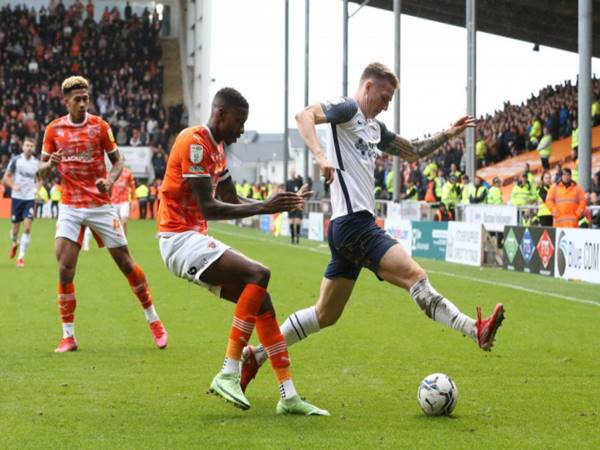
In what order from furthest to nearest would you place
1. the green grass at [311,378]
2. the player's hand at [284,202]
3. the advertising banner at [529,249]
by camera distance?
the advertising banner at [529,249]
the player's hand at [284,202]
the green grass at [311,378]

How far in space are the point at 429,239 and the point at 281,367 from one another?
66.6ft

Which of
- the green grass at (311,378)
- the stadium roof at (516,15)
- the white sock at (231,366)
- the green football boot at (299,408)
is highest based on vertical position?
the stadium roof at (516,15)

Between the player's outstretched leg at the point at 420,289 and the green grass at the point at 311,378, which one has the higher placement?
the player's outstretched leg at the point at 420,289

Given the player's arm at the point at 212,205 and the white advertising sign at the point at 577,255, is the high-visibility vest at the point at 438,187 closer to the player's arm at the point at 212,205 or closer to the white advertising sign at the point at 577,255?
the white advertising sign at the point at 577,255

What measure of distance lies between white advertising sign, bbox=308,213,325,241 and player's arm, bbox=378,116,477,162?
92.7ft

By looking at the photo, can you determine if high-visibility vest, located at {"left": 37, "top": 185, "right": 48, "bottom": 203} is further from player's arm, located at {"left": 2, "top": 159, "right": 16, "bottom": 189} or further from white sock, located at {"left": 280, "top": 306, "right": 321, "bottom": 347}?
white sock, located at {"left": 280, "top": 306, "right": 321, "bottom": 347}

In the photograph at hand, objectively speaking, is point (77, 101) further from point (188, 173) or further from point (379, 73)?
point (379, 73)

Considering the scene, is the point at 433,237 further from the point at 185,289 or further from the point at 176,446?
the point at 176,446

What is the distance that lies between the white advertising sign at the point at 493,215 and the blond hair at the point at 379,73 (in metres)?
16.4

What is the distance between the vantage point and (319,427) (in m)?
6.62

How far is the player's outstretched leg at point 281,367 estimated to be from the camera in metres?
7.01

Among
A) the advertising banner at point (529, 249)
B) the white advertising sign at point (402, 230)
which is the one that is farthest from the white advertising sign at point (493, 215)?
the white advertising sign at point (402, 230)

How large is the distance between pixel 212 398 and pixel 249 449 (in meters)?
1.72

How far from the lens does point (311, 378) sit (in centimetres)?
855
